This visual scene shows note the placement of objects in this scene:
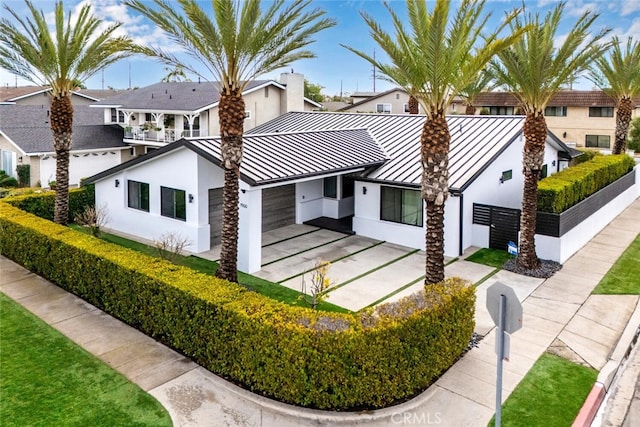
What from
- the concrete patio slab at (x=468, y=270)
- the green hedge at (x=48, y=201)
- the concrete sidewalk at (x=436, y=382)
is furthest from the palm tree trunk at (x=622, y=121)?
the green hedge at (x=48, y=201)

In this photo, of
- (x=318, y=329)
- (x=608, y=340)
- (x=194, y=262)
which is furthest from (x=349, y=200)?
(x=318, y=329)

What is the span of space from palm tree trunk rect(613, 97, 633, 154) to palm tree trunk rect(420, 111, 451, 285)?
20009 millimetres

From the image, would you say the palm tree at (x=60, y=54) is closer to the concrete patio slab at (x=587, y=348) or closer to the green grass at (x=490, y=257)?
the green grass at (x=490, y=257)

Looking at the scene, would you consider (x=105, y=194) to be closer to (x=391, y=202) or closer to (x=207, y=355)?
(x=391, y=202)

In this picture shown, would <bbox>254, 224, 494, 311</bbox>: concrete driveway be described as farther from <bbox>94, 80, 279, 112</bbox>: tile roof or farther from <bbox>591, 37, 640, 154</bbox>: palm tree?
<bbox>94, 80, 279, 112</bbox>: tile roof

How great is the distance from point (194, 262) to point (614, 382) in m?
11.9

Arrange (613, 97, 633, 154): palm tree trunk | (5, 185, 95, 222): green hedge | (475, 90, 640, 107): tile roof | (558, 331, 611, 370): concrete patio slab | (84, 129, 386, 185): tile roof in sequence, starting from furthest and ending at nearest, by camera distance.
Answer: (475, 90, 640, 107): tile roof, (613, 97, 633, 154): palm tree trunk, (5, 185, 95, 222): green hedge, (84, 129, 386, 185): tile roof, (558, 331, 611, 370): concrete patio slab

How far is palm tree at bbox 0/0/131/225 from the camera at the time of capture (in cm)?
1728

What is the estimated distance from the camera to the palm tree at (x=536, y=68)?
13.9 meters

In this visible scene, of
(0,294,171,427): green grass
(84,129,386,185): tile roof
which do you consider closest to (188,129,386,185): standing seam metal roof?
(84,129,386,185): tile roof

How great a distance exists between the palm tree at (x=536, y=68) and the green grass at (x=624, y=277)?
2.11m

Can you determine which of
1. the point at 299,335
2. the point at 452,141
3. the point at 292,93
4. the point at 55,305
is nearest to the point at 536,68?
the point at 452,141

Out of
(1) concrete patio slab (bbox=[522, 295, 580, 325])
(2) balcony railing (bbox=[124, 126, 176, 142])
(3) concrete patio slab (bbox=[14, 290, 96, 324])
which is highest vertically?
(2) balcony railing (bbox=[124, 126, 176, 142])

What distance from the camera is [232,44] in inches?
491
